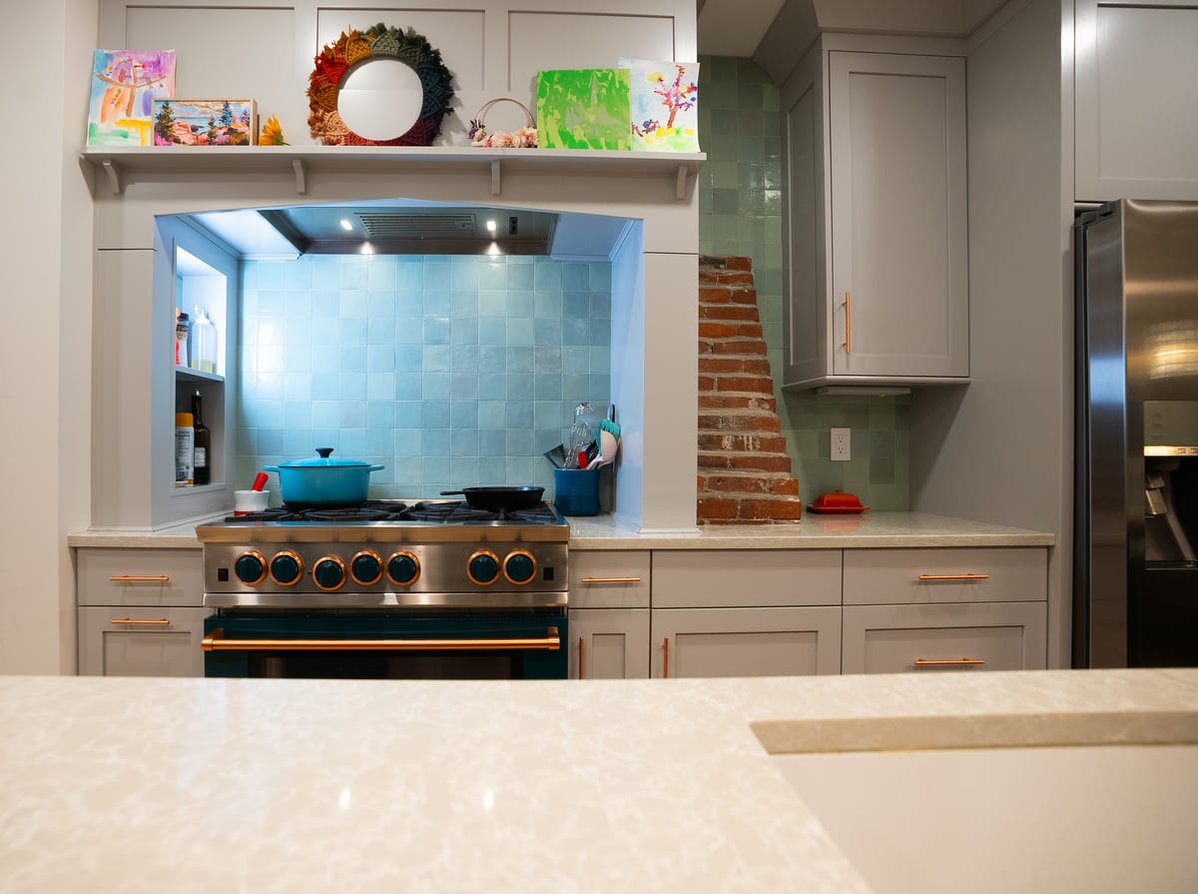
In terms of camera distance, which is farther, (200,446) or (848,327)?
(200,446)

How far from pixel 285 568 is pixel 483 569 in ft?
1.73

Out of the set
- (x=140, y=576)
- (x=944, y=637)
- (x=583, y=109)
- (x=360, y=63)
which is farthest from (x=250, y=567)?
(x=944, y=637)

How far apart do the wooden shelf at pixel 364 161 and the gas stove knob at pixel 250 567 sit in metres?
1.08

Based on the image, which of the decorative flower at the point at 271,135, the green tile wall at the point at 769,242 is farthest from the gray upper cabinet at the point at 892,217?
the decorative flower at the point at 271,135

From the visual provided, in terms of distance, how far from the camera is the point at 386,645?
76.0 inches

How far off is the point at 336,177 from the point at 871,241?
5.78ft

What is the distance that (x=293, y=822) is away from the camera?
44 cm

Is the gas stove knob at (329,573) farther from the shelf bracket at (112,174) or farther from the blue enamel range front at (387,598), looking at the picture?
the shelf bracket at (112,174)

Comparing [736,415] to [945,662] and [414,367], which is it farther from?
[414,367]

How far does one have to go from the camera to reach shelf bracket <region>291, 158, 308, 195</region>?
2.10m

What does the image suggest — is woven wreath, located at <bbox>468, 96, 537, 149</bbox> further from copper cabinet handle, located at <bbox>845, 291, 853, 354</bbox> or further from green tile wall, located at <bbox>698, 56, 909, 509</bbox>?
copper cabinet handle, located at <bbox>845, 291, 853, 354</bbox>

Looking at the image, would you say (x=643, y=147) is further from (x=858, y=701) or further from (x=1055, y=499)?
(x=858, y=701)

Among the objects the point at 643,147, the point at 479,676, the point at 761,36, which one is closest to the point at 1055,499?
the point at 643,147

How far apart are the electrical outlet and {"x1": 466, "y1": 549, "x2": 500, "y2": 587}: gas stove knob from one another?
156 cm
